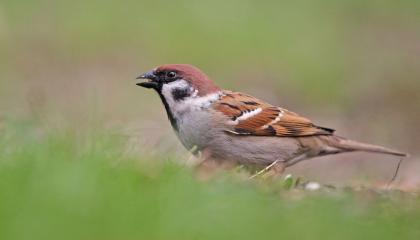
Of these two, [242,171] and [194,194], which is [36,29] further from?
[194,194]

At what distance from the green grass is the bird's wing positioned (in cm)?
158

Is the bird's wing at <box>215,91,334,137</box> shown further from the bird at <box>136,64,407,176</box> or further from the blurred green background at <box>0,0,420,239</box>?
the blurred green background at <box>0,0,420,239</box>

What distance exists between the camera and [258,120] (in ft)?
28.8

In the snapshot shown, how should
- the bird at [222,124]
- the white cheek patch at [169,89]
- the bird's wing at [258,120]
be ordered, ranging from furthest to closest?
1. the bird's wing at [258,120]
2. the white cheek patch at [169,89]
3. the bird at [222,124]

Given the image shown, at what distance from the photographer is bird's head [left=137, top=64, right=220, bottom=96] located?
8.46m

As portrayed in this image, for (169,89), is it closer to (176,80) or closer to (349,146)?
(176,80)

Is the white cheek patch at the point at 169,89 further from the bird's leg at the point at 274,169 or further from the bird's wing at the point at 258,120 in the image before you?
the bird's leg at the point at 274,169

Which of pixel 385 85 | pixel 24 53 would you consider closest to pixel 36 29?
pixel 24 53

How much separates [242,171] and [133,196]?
6.09 ft

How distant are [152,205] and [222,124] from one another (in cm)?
254

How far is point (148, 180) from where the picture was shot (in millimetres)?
6469

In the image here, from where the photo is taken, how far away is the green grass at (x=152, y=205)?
567 cm

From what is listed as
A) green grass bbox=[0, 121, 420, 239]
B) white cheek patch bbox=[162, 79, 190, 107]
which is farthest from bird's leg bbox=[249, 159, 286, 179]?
green grass bbox=[0, 121, 420, 239]

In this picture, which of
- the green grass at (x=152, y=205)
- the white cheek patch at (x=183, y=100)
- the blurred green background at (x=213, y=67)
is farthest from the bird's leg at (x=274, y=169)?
the green grass at (x=152, y=205)
